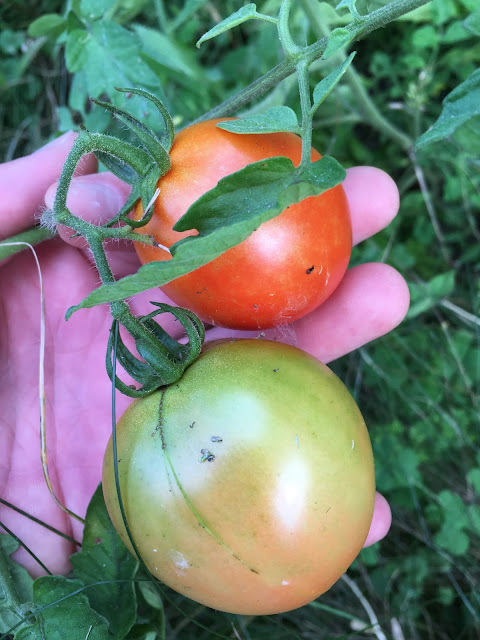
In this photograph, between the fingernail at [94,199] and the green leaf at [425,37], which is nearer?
the fingernail at [94,199]

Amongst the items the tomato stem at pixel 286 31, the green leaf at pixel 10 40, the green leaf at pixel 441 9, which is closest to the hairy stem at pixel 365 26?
the tomato stem at pixel 286 31

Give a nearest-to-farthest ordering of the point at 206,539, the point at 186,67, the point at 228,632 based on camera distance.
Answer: the point at 206,539 → the point at 228,632 → the point at 186,67

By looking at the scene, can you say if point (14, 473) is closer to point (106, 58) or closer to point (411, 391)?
point (106, 58)

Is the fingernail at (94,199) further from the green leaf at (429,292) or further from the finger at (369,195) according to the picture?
the green leaf at (429,292)

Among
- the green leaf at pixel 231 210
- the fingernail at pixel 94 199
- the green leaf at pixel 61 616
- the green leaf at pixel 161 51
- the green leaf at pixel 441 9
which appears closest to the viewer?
the green leaf at pixel 231 210

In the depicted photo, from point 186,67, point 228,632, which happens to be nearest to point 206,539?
point 228,632

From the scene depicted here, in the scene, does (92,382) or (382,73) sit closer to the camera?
(92,382)

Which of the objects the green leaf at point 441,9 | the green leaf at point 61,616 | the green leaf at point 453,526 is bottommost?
the green leaf at point 453,526
